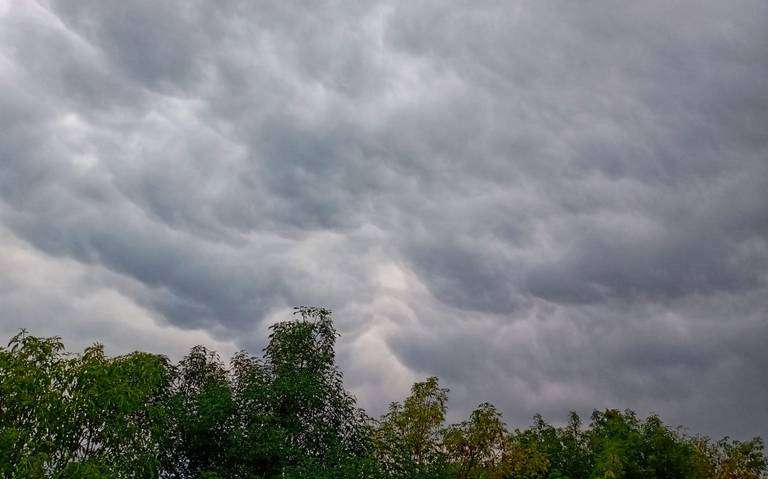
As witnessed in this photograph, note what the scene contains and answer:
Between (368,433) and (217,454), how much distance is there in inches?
253

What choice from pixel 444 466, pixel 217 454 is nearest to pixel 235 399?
pixel 217 454

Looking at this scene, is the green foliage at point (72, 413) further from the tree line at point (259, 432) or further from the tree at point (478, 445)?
the tree at point (478, 445)

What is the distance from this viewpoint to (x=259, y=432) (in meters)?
30.7

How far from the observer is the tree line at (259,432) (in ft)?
72.8

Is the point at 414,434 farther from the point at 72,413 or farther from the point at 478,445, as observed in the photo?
the point at 72,413

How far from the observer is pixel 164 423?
32094 millimetres

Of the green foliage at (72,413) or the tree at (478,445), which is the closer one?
the green foliage at (72,413)

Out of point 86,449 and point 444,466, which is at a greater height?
point 444,466

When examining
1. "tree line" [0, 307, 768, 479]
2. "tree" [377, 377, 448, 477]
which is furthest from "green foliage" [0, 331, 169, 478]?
"tree" [377, 377, 448, 477]

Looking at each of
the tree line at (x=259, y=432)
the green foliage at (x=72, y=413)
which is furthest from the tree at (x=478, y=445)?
the green foliage at (x=72, y=413)

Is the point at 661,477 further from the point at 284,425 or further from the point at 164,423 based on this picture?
the point at 164,423

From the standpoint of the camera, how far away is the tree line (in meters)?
22.2

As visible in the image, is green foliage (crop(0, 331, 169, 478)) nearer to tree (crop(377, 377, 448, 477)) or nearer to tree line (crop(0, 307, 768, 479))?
tree line (crop(0, 307, 768, 479))

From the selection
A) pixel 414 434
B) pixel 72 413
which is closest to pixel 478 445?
pixel 414 434
